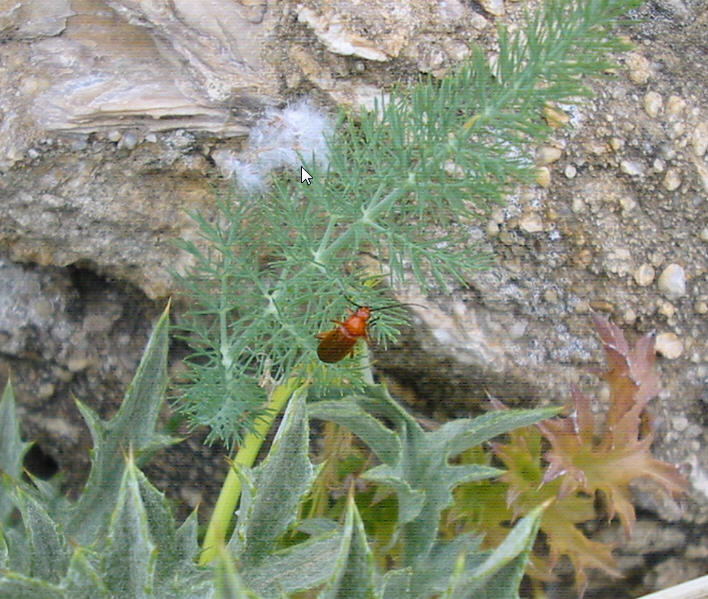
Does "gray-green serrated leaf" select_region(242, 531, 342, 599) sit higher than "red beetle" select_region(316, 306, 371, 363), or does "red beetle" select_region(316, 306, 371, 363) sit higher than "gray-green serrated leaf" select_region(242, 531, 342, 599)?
"red beetle" select_region(316, 306, 371, 363)

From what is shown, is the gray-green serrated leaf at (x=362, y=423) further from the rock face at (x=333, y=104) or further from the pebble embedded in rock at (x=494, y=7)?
the pebble embedded in rock at (x=494, y=7)

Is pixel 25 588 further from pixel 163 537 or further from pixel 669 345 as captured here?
pixel 669 345

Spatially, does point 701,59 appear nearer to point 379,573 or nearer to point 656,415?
point 656,415

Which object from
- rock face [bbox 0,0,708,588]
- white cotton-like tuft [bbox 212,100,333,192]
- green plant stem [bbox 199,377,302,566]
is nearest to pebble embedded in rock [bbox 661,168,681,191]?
rock face [bbox 0,0,708,588]

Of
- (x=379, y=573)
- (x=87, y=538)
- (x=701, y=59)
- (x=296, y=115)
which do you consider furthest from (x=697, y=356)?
(x=87, y=538)

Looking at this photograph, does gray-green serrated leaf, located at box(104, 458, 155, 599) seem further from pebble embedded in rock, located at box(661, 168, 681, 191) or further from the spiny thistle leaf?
pebble embedded in rock, located at box(661, 168, 681, 191)

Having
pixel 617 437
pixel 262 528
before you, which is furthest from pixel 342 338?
pixel 617 437

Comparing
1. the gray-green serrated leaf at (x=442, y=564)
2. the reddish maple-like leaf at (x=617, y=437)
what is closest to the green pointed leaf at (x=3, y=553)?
the gray-green serrated leaf at (x=442, y=564)
